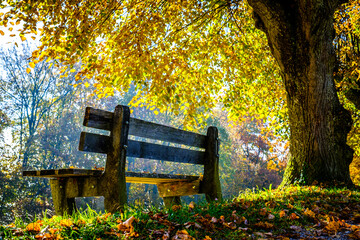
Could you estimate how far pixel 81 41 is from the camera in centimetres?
581

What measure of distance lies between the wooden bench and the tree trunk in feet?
7.74

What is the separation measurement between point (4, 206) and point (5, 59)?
33.7 feet

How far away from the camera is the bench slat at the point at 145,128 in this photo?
348 centimetres

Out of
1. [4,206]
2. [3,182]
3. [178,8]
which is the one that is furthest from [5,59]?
[178,8]

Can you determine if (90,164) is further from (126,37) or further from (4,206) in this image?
(126,37)

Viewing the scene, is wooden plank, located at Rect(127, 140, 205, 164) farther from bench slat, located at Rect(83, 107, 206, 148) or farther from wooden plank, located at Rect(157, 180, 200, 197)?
wooden plank, located at Rect(157, 180, 200, 197)

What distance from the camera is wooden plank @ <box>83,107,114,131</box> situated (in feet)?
11.2

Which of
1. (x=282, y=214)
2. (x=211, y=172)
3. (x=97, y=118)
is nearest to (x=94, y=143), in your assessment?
(x=97, y=118)

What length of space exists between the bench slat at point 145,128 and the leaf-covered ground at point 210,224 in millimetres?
1085

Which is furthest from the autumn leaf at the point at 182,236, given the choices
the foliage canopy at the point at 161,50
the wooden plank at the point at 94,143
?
the foliage canopy at the point at 161,50

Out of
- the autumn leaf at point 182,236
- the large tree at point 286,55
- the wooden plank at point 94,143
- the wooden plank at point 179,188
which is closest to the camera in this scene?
the autumn leaf at point 182,236

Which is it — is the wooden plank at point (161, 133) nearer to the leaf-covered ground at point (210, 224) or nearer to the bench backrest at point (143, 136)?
the bench backrest at point (143, 136)

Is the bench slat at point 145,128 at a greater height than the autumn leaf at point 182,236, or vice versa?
the bench slat at point 145,128

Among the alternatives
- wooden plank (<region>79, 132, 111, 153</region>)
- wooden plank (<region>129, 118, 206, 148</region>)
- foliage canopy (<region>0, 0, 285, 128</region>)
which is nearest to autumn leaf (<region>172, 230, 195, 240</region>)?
wooden plank (<region>79, 132, 111, 153</region>)
